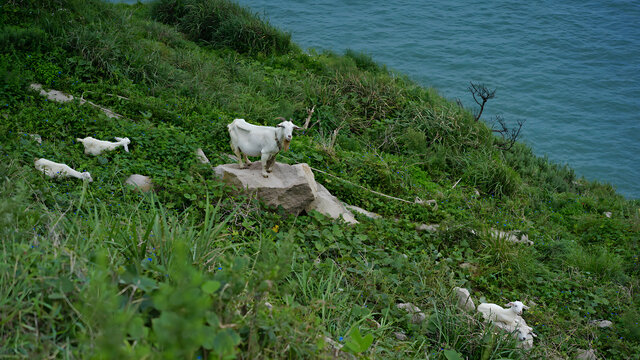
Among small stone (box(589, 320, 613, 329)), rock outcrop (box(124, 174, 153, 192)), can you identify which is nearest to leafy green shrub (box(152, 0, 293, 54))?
rock outcrop (box(124, 174, 153, 192))

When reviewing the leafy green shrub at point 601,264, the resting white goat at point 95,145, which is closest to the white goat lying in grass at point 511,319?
the leafy green shrub at point 601,264

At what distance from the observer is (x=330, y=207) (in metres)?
6.06

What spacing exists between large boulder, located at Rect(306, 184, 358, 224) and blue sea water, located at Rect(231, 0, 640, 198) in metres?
11.0

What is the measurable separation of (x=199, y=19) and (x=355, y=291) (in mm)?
9843

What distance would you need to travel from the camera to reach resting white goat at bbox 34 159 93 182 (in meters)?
4.99

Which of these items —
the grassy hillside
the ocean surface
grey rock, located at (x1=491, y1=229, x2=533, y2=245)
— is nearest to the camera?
the grassy hillside

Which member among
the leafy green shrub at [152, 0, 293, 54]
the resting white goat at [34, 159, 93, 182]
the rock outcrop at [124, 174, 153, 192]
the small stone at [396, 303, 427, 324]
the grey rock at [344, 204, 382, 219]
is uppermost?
the leafy green shrub at [152, 0, 293, 54]

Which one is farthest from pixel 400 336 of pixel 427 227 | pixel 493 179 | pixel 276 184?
pixel 493 179

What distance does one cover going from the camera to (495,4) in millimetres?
22062

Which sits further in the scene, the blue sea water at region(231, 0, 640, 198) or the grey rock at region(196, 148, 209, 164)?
the blue sea water at region(231, 0, 640, 198)

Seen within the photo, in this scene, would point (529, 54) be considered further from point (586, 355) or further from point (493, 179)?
point (586, 355)

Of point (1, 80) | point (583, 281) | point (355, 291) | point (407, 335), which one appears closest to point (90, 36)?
point (1, 80)

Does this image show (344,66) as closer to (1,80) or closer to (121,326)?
(1,80)

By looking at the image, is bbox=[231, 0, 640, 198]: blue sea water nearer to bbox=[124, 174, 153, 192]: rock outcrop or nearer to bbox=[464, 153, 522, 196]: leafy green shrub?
bbox=[464, 153, 522, 196]: leafy green shrub
